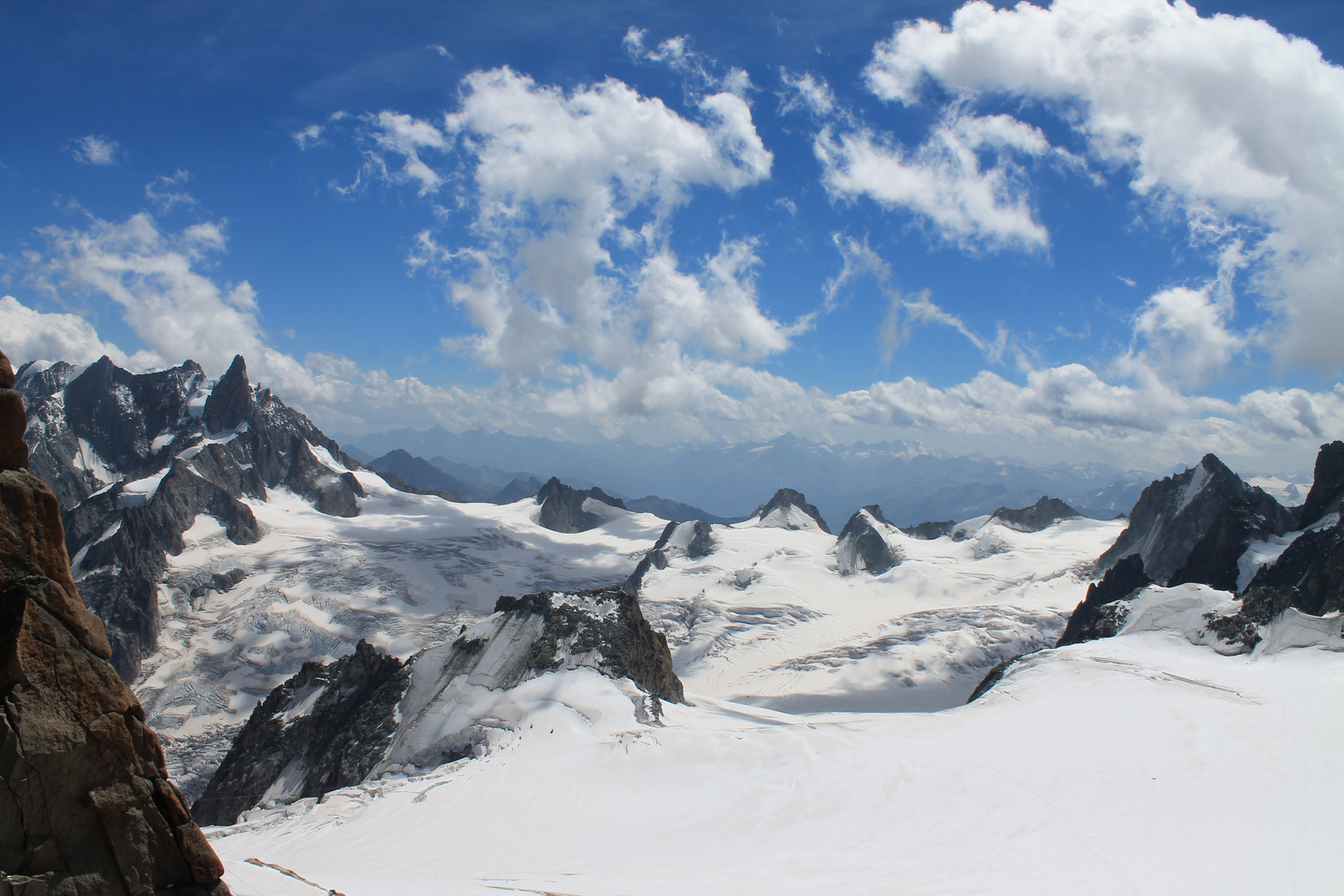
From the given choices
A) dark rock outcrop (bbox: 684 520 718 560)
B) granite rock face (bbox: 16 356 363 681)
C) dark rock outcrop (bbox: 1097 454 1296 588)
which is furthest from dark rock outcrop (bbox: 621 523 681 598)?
dark rock outcrop (bbox: 1097 454 1296 588)

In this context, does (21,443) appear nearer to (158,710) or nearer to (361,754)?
(361,754)

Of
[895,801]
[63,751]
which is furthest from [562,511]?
[63,751]

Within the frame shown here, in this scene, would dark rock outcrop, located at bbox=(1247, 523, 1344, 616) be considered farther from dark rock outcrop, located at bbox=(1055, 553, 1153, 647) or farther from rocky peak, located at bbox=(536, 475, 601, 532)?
rocky peak, located at bbox=(536, 475, 601, 532)

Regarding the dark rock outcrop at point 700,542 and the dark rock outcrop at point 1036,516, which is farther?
the dark rock outcrop at point 1036,516

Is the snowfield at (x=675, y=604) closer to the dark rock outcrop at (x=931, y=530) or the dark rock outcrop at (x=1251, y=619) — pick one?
the dark rock outcrop at (x=931, y=530)

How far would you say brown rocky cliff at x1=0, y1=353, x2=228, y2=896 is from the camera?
24.4 ft

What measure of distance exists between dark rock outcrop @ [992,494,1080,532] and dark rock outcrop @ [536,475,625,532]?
9467cm

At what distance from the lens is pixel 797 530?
14112cm

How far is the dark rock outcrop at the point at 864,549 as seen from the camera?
11300 cm

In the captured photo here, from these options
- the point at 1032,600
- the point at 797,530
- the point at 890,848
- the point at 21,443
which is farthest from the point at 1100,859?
the point at 797,530

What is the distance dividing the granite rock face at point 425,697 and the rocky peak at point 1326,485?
200 ft

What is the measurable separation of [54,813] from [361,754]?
27.1 m

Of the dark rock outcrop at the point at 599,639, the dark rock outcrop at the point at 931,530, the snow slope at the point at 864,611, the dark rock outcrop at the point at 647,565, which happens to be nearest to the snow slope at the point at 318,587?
the dark rock outcrop at the point at 647,565

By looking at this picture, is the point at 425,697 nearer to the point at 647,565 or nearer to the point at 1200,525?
the point at 647,565
